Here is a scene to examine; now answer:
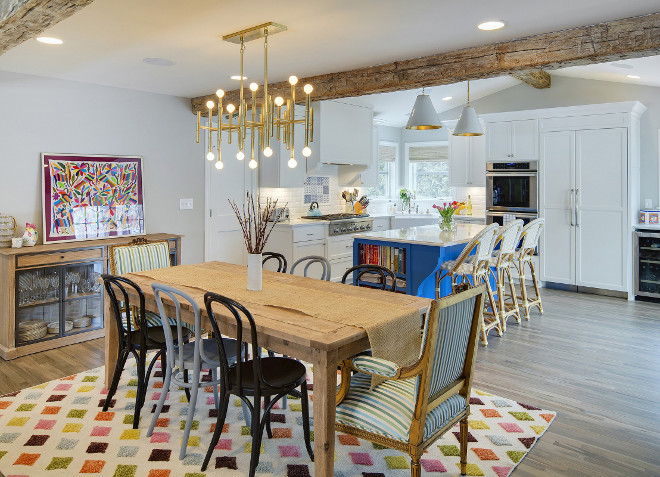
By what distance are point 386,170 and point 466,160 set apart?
162 centimetres

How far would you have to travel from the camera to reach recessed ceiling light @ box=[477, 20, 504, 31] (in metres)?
3.15

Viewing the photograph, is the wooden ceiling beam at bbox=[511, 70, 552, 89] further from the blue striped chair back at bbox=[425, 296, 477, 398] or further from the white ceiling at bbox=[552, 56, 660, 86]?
the blue striped chair back at bbox=[425, 296, 477, 398]

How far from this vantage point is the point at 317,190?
7660mm

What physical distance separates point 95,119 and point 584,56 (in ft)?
14.3

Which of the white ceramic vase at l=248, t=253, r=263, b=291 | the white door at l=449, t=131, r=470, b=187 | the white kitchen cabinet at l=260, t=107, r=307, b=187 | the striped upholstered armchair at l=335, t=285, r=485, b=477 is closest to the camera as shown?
the striped upholstered armchair at l=335, t=285, r=485, b=477

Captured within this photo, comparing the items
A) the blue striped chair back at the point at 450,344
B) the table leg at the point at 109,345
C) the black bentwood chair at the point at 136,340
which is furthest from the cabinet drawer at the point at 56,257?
the blue striped chair back at the point at 450,344

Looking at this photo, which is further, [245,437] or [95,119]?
[95,119]

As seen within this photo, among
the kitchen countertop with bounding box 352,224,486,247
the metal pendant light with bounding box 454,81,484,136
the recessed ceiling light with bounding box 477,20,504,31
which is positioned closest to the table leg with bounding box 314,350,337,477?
the recessed ceiling light with bounding box 477,20,504,31

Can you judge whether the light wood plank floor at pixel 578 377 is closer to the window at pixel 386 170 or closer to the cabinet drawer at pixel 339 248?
the cabinet drawer at pixel 339 248

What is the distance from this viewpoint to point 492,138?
23.8ft

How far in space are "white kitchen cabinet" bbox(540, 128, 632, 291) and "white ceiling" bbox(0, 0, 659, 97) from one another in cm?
351

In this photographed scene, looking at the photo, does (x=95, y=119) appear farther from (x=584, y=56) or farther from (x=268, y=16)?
(x=584, y=56)

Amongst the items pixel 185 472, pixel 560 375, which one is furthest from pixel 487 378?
pixel 185 472

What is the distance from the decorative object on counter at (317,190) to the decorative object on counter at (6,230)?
3801 millimetres
